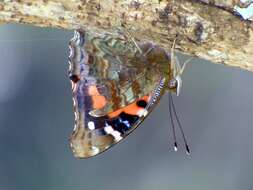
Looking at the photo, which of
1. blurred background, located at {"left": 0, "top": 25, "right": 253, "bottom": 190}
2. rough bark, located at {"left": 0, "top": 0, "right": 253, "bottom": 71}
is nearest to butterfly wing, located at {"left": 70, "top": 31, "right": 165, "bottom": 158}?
rough bark, located at {"left": 0, "top": 0, "right": 253, "bottom": 71}

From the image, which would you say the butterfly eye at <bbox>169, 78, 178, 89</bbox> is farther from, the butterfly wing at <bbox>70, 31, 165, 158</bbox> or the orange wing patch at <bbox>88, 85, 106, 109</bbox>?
the orange wing patch at <bbox>88, 85, 106, 109</bbox>

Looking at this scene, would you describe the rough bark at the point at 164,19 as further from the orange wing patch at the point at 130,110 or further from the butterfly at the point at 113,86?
the orange wing patch at the point at 130,110

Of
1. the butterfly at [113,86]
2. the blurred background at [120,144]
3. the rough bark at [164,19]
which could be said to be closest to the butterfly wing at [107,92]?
the butterfly at [113,86]

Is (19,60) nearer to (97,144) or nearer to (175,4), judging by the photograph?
(97,144)

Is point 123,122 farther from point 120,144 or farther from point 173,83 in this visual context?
point 120,144

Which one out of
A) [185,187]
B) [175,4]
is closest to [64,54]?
[185,187]

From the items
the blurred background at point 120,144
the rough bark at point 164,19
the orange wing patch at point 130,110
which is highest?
the rough bark at point 164,19
